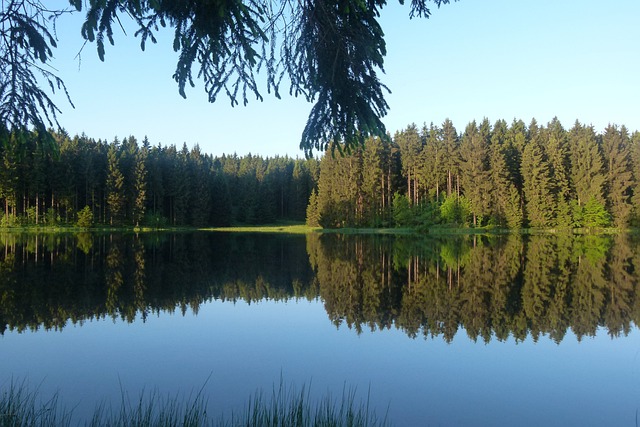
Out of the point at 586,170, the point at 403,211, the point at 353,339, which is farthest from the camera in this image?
the point at 403,211

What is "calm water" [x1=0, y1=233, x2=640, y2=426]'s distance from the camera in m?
7.79

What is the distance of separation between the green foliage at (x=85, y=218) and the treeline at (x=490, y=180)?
35.3m

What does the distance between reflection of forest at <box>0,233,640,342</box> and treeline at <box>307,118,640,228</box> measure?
36069 mm

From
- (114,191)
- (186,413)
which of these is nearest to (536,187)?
(114,191)

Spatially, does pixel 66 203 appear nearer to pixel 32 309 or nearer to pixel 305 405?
pixel 32 309

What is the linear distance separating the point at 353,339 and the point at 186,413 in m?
6.23

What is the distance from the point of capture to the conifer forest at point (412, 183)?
65875 mm

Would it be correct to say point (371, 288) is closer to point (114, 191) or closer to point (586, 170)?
point (586, 170)

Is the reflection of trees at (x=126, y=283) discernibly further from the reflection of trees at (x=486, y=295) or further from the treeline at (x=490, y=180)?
the treeline at (x=490, y=180)

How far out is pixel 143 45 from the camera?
5.68m

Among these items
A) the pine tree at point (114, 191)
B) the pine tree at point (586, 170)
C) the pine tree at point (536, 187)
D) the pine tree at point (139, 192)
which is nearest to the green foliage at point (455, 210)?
the pine tree at point (536, 187)

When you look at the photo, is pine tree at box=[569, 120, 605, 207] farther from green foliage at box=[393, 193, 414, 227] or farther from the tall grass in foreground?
the tall grass in foreground

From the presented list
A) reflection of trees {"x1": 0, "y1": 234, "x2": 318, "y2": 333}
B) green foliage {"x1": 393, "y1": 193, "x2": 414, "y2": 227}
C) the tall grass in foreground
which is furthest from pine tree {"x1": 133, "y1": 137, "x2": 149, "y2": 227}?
the tall grass in foreground

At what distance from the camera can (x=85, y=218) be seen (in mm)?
70312
